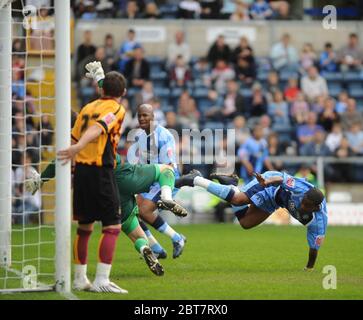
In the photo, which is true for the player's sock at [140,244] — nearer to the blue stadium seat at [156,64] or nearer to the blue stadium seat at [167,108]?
the blue stadium seat at [167,108]

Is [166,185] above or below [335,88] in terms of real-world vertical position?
below

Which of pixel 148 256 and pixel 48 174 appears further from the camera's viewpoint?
pixel 48 174

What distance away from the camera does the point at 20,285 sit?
9.95 meters

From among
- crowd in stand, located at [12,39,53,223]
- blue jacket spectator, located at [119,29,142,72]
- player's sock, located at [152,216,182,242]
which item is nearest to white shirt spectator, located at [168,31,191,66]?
blue jacket spectator, located at [119,29,142,72]

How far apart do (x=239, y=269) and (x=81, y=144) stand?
3.47 m

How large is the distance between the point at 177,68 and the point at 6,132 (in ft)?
41.0

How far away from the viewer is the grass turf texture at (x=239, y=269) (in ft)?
31.0

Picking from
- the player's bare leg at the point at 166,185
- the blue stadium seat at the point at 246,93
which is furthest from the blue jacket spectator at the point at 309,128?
the player's bare leg at the point at 166,185

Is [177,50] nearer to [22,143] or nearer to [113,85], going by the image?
[22,143]

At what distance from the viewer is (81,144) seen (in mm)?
9062

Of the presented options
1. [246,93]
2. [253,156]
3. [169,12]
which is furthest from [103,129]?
[169,12]

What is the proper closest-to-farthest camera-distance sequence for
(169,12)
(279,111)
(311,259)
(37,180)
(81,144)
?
(81,144) → (37,180) → (311,259) → (279,111) → (169,12)
